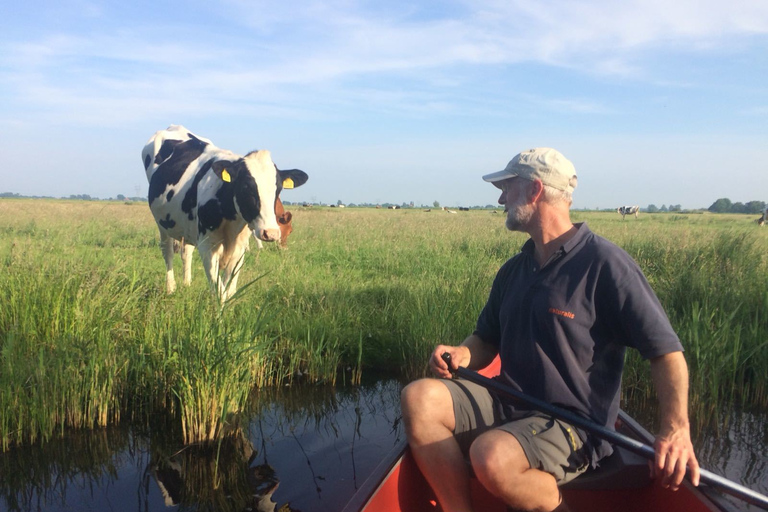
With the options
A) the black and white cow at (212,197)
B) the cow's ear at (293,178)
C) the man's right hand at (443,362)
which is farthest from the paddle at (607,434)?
the cow's ear at (293,178)

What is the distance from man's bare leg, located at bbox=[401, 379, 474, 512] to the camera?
263cm

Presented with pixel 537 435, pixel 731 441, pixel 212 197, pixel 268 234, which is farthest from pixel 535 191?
pixel 212 197

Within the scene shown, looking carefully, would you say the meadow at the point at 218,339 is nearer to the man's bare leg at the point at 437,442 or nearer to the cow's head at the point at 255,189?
the cow's head at the point at 255,189

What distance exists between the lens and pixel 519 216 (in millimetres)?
2855

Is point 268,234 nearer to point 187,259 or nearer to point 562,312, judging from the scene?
point 187,259

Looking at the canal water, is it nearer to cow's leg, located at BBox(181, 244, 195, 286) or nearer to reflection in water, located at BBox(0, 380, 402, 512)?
reflection in water, located at BBox(0, 380, 402, 512)

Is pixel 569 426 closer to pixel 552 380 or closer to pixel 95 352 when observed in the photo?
pixel 552 380

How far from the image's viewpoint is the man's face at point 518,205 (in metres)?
2.82

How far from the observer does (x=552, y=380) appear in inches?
103

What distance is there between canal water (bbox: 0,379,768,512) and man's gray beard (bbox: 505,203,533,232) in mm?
1966

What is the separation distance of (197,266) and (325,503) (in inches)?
296

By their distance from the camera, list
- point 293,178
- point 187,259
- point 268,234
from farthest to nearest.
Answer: point 187,259 → point 293,178 → point 268,234

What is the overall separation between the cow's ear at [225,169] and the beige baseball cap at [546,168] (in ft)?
14.4

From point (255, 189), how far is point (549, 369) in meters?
4.57
